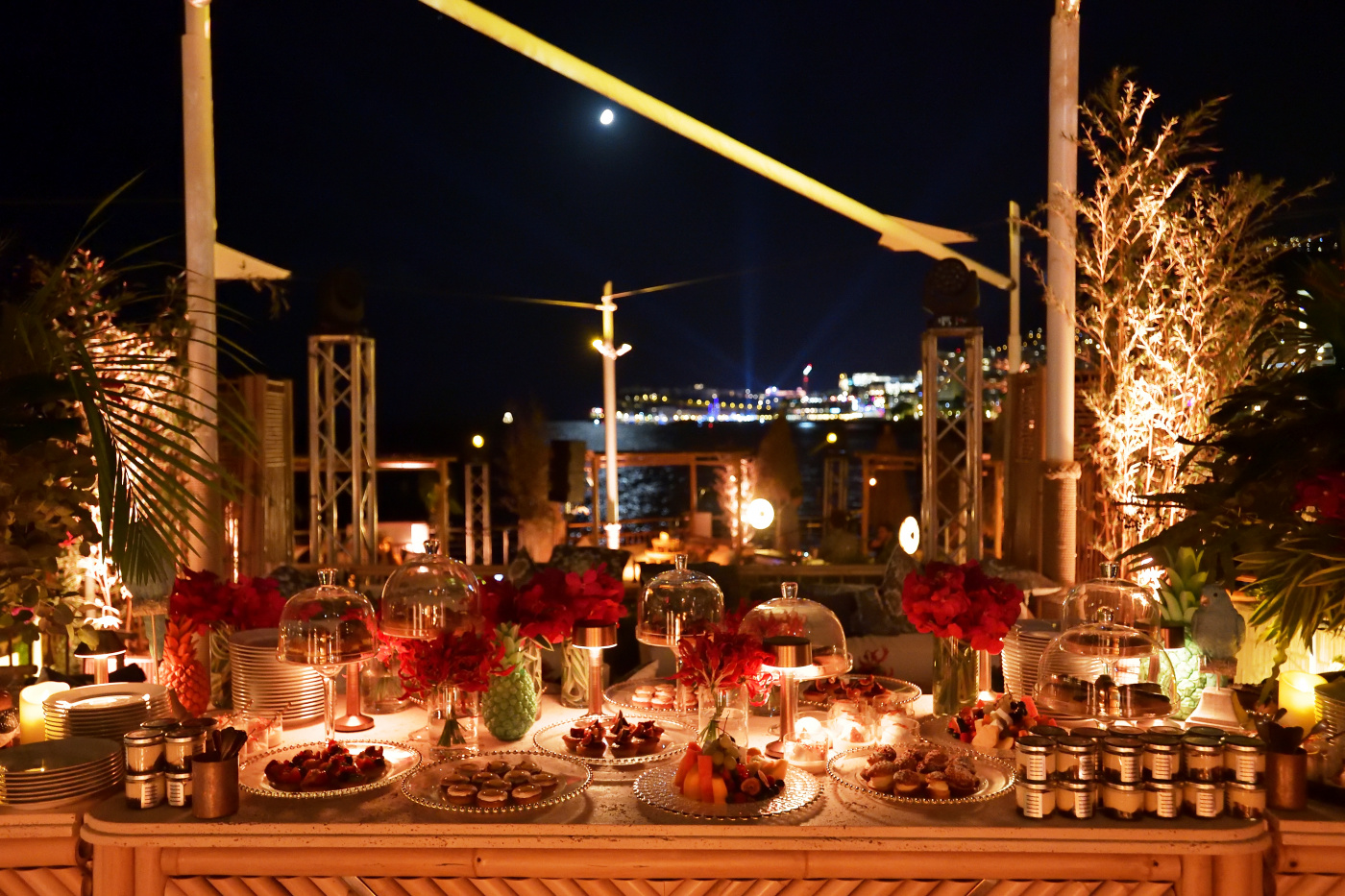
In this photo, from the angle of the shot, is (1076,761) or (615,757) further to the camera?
(615,757)

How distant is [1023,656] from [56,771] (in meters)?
2.20

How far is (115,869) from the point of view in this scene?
75.5 inches

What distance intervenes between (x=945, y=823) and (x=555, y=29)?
17.2ft

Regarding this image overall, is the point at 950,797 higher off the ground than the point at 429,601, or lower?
lower

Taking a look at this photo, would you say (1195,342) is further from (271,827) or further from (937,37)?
(937,37)

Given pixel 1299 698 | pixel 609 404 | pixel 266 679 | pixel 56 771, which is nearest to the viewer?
pixel 56 771

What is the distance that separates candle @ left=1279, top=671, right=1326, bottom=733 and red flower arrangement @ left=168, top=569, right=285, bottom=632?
7.84 ft

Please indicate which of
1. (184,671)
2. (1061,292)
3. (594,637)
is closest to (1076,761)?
(594,637)

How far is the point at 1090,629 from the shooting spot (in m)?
2.23

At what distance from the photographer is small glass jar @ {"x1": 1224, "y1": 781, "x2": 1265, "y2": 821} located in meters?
1.91

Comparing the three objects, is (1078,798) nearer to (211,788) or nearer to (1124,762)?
(1124,762)

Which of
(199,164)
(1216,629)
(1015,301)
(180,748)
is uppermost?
→ (199,164)

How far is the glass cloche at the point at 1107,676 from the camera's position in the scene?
214 cm

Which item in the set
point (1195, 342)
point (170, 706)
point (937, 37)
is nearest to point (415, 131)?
point (937, 37)
